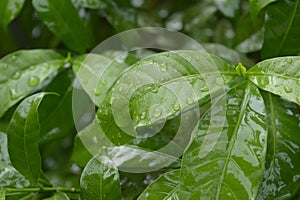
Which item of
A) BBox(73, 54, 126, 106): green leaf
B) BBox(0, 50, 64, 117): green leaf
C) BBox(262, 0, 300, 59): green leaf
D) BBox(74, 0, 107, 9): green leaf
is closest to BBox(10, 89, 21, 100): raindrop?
BBox(0, 50, 64, 117): green leaf

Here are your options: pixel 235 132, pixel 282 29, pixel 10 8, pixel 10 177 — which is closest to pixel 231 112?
pixel 235 132

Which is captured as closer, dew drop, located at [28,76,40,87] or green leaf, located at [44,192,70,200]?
green leaf, located at [44,192,70,200]

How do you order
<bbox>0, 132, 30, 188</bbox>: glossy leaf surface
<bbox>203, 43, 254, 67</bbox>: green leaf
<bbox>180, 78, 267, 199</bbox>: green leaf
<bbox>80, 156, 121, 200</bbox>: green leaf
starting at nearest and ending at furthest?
<bbox>180, 78, 267, 199</bbox>: green leaf < <bbox>80, 156, 121, 200</bbox>: green leaf < <bbox>0, 132, 30, 188</bbox>: glossy leaf surface < <bbox>203, 43, 254, 67</bbox>: green leaf

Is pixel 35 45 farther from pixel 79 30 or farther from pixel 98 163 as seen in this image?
pixel 98 163

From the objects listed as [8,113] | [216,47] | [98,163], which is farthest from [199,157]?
[8,113]

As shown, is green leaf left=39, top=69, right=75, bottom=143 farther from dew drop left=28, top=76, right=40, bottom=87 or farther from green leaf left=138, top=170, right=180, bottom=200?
green leaf left=138, top=170, right=180, bottom=200

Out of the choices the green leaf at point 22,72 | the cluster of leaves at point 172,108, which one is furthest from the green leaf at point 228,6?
the green leaf at point 22,72

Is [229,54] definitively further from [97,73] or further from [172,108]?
[172,108]
